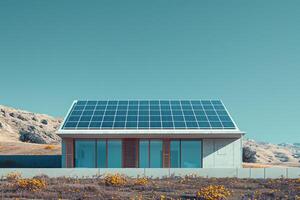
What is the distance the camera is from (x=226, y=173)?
27234 mm

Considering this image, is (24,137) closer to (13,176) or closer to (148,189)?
(13,176)

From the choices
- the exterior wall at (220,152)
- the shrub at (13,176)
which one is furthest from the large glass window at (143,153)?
the shrub at (13,176)

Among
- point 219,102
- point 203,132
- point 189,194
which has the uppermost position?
point 219,102

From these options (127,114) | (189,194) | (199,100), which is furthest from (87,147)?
(189,194)

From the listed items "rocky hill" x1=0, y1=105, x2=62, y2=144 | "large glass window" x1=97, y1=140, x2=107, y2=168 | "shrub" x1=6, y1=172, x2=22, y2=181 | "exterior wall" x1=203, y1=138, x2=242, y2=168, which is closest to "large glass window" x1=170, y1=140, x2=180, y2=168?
"exterior wall" x1=203, y1=138, x2=242, y2=168

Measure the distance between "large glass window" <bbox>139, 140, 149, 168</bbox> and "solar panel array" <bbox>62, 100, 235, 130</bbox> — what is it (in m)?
1.49

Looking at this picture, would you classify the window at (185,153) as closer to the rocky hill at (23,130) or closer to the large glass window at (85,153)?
the large glass window at (85,153)

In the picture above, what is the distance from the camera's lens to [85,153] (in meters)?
34.0

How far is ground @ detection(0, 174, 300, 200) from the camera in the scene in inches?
740

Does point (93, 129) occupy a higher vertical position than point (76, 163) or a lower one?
higher

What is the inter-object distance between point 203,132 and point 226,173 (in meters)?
5.50

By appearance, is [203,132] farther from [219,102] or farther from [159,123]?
[219,102]

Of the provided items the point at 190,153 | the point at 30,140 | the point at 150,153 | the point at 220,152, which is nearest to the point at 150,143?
the point at 150,153

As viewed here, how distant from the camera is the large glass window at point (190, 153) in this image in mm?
33781
